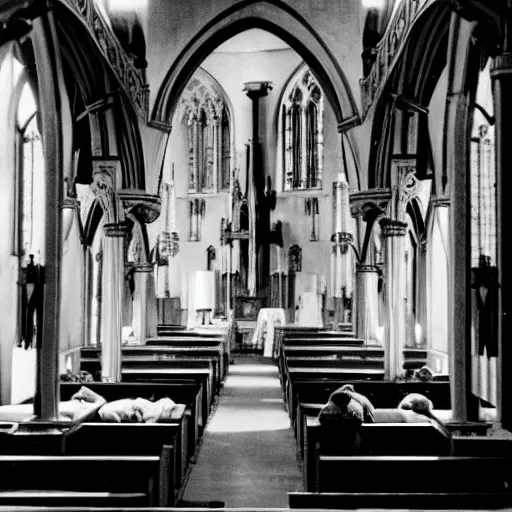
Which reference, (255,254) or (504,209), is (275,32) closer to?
(255,254)

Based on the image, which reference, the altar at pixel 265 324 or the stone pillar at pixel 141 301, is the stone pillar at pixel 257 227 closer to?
the altar at pixel 265 324

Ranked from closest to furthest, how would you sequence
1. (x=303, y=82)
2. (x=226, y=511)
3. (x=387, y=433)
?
(x=226, y=511) → (x=387, y=433) → (x=303, y=82)

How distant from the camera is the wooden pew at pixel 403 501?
4.02m

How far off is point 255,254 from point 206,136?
559 cm

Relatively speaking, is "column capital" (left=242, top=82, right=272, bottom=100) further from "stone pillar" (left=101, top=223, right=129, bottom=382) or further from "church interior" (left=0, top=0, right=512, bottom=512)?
"stone pillar" (left=101, top=223, right=129, bottom=382)

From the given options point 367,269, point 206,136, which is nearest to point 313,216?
point 206,136

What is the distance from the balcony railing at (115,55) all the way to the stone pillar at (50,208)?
2.55 ft

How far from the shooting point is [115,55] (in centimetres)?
1238

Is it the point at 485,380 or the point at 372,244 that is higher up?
the point at 372,244

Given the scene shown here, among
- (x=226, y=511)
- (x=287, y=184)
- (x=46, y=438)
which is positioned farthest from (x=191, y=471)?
(x=287, y=184)

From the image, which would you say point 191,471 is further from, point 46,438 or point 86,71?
point 86,71

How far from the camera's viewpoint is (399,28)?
11461 mm

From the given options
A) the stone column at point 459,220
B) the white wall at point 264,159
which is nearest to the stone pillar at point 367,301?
the white wall at point 264,159

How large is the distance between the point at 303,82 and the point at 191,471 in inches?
902
